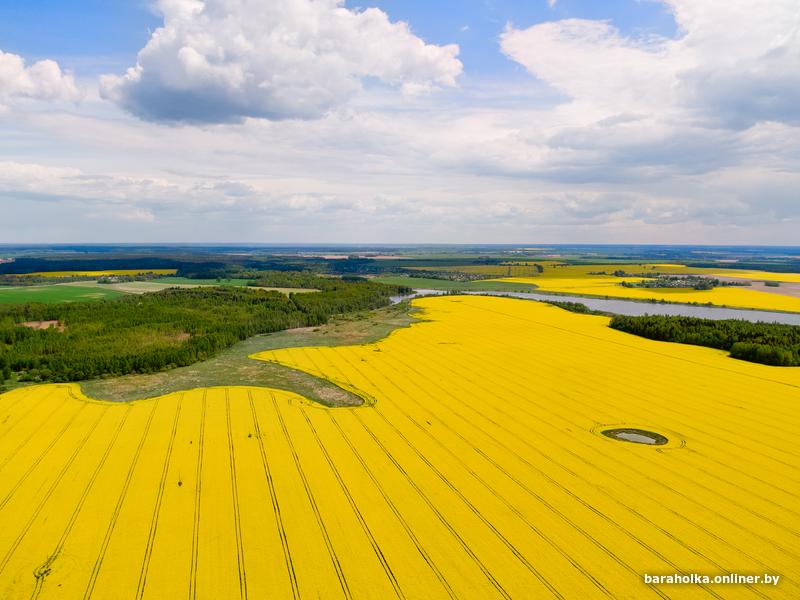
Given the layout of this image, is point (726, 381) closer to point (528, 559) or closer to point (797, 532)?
point (797, 532)

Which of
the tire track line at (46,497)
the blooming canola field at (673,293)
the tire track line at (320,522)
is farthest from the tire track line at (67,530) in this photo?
the blooming canola field at (673,293)

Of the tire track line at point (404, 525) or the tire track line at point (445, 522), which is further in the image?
the tire track line at point (404, 525)

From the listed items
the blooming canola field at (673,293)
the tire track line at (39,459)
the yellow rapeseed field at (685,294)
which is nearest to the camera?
the tire track line at (39,459)

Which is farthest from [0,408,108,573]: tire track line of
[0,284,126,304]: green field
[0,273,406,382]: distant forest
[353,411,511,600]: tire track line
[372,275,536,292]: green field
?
[372,275,536,292]: green field

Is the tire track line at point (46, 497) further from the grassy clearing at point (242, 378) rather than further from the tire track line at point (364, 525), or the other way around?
the tire track line at point (364, 525)

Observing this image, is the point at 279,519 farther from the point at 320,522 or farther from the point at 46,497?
the point at 46,497

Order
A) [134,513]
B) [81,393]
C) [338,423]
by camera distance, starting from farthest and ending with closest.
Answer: [81,393]
[338,423]
[134,513]

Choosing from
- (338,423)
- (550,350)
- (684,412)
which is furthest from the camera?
(550,350)

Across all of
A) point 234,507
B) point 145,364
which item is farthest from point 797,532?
point 145,364
